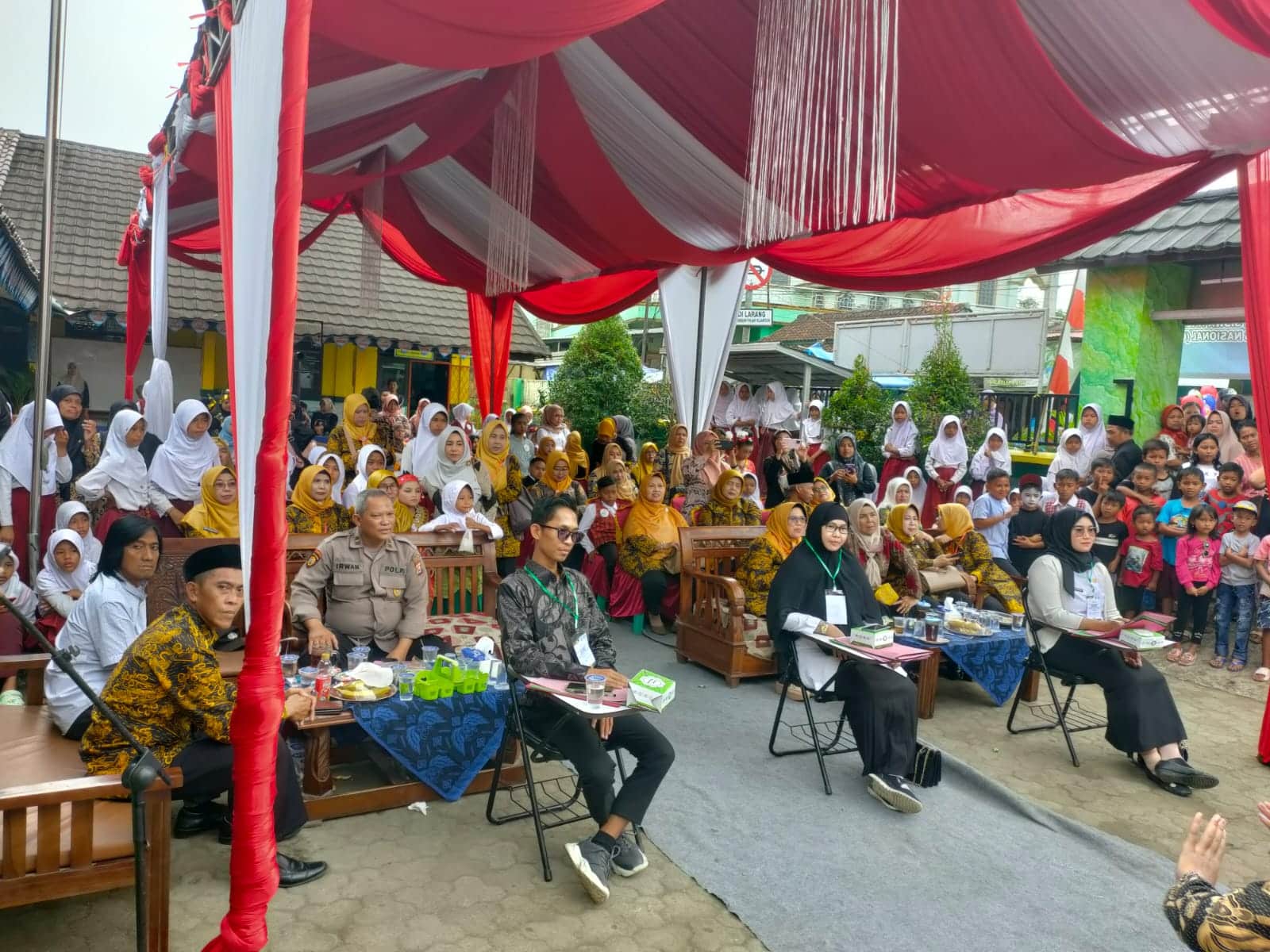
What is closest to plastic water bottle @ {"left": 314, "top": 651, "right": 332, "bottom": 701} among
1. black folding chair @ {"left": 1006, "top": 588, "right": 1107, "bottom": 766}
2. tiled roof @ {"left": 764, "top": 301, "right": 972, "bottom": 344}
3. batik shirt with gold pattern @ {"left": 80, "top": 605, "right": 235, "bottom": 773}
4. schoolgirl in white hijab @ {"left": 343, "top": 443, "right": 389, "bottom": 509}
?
batik shirt with gold pattern @ {"left": 80, "top": 605, "right": 235, "bottom": 773}

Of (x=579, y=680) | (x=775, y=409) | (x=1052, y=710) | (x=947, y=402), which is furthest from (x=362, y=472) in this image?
(x=775, y=409)

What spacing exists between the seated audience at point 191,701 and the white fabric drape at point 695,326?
5941 mm

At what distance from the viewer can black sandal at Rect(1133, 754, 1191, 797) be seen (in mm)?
4406

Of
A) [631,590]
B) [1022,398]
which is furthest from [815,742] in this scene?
[1022,398]

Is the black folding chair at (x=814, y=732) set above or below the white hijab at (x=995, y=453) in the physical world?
below

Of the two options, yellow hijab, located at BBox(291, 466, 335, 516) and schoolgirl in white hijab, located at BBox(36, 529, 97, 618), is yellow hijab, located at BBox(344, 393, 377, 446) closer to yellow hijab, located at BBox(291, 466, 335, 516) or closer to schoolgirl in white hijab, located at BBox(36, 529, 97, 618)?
yellow hijab, located at BBox(291, 466, 335, 516)

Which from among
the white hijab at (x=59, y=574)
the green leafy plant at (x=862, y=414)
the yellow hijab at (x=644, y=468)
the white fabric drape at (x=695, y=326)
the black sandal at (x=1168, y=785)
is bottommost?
the black sandal at (x=1168, y=785)

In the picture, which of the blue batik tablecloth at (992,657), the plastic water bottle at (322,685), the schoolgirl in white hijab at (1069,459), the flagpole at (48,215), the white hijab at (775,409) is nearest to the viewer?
the plastic water bottle at (322,685)

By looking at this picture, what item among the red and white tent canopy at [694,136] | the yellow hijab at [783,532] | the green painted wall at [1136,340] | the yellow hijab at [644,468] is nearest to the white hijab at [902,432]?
the green painted wall at [1136,340]

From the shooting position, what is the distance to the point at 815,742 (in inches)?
166

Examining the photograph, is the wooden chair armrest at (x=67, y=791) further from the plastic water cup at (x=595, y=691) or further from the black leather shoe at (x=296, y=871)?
the plastic water cup at (x=595, y=691)

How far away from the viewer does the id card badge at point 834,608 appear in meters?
4.78

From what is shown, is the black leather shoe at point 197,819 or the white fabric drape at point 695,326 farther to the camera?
the white fabric drape at point 695,326

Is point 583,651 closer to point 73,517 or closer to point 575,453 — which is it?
point 73,517
